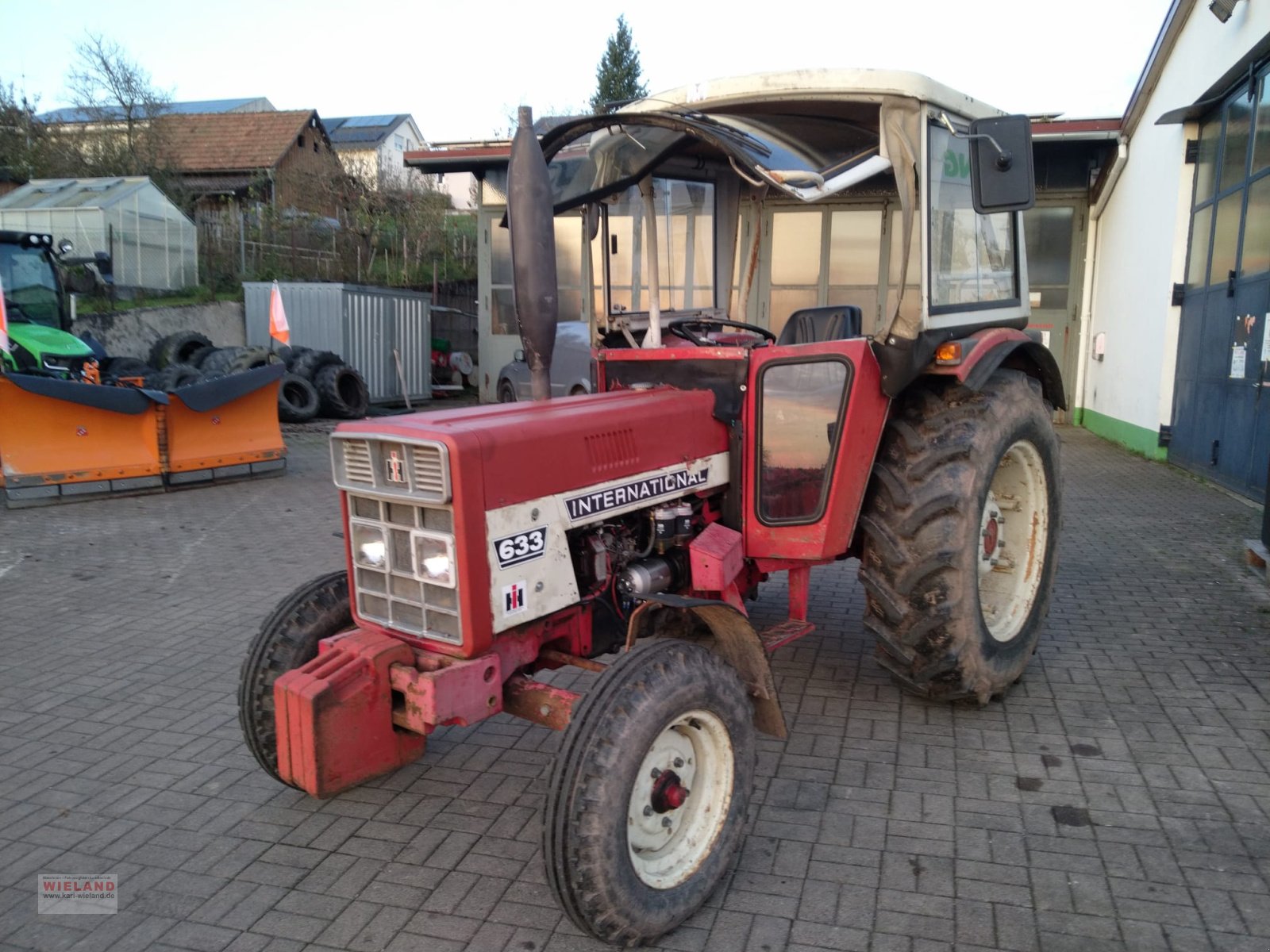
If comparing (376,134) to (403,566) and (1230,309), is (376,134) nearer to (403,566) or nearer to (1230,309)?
(1230,309)

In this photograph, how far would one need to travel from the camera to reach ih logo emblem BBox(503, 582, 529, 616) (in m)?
2.78

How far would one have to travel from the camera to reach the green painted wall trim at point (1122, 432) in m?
10.4

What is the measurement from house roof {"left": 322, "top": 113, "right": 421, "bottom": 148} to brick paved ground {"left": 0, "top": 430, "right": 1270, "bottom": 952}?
47183 millimetres

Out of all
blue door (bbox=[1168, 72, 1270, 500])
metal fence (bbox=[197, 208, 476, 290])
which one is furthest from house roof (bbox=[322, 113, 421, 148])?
blue door (bbox=[1168, 72, 1270, 500])

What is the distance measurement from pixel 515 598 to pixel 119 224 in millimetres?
16726

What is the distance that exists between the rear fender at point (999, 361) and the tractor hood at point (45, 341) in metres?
9.30

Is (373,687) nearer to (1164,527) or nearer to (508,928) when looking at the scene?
(508,928)

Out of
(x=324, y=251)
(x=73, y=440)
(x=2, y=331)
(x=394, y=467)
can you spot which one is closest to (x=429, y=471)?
(x=394, y=467)

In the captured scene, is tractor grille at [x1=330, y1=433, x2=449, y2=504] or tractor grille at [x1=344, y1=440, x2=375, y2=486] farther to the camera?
tractor grille at [x1=344, y1=440, x2=375, y2=486]

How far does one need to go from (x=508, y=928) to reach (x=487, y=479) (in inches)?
49.8

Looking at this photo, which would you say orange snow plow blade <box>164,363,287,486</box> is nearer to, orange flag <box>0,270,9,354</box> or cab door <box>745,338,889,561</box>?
orange flag <box>0,270,9,354</box>

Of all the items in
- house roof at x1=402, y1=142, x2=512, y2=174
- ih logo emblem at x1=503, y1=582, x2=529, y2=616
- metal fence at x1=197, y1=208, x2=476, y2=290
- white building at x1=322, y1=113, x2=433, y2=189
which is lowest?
ih logo emblem at x1=503, y1=582, x2=529, y2=616

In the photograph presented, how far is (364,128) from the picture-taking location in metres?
49.6

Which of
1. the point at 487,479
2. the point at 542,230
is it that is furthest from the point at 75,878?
the point at 542,230
